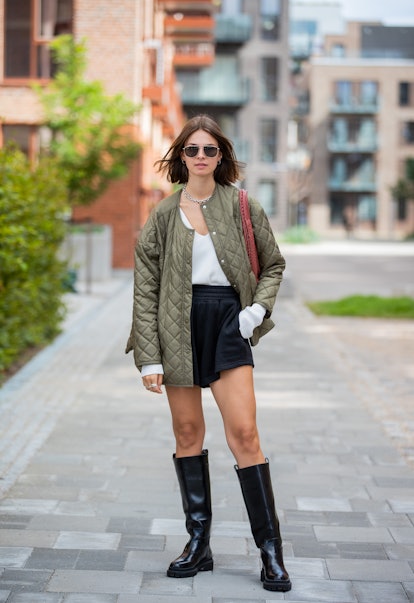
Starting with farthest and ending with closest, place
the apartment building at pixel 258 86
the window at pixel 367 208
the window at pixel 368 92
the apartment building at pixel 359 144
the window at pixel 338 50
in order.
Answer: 1. the window at pixel 338 50
2. the window at pixel 368 92
3. the window at pixel 367 208
4. the apartment building at pixel 359 144
5. the apartment building at pixel 258 86

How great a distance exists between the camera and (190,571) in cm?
424

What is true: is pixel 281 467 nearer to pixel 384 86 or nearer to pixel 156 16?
pixel 156 16

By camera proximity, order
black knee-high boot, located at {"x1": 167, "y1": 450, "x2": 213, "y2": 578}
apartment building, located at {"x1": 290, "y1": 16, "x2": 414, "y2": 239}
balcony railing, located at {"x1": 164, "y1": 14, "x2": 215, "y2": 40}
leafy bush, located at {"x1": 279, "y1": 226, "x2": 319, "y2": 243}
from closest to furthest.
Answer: black knee-high boot, located at {"x1": 167, "y1": 450, "x2": 213, "y2": 578}, balcony railing, located at {"x1": 164, "y1": 14, "x2": 215, "y2": 40}, leafy bush, located at {"x1": 279, "y1": 226, "x2": 319, "y2": 243}, apartment building, located at {"x1": 290, "y1": 16, "x2": 414, "y2": 239}

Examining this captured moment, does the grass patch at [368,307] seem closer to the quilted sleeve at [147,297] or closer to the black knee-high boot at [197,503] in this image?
the black knee-high boot at [197,503]

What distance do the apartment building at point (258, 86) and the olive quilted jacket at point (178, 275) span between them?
54.6 m

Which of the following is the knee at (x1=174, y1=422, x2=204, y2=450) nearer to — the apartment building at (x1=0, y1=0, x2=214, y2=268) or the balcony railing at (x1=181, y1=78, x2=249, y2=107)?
the apartment building at (x1=0, y1=0, x2=214, y2=268)

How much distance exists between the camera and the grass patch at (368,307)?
16.0m

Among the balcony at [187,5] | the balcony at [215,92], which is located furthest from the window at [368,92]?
the balcony at [187,5]

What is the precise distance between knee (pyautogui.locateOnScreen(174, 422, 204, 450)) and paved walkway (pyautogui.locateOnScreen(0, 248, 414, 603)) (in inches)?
20.0

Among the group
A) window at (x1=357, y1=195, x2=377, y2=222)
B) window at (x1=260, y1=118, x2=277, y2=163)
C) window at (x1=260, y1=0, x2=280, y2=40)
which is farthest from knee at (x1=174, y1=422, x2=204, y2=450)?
window at (x1=357, y1=195, x2=377, y2=222)

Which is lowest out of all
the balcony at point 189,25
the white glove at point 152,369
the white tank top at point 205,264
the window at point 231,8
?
the white glove at point 152,369

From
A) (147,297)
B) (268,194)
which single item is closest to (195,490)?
(147,297)

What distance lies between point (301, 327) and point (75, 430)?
7.38 meters

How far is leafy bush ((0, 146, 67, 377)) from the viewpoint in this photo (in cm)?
848
